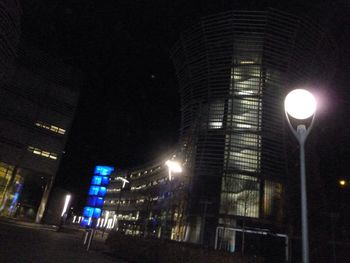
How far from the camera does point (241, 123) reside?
2216cm

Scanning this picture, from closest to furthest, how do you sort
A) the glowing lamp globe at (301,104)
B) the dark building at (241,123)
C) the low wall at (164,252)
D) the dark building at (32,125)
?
the glowing lamp globe at (301,104)
the low wall at (164,252)
the dark building at (241,123)
the dark building at (32,125)

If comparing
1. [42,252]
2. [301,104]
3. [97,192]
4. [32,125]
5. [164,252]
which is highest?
[97,192]

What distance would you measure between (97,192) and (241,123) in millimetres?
109341

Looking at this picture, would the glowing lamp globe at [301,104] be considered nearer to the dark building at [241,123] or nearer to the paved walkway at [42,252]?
the paved walkway at [42,252]

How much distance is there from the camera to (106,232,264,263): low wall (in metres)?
11.3

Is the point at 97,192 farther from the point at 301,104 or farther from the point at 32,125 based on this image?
the point at 301,104

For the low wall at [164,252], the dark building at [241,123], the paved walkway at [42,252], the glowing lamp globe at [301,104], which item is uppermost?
the dark building at [241,123]

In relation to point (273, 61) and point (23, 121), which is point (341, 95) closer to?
point (273, 61)

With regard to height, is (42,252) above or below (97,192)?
below

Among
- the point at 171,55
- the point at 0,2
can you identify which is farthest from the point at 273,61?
the point at 0,2

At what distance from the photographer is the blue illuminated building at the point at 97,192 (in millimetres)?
120312

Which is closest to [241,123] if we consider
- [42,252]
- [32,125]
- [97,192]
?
[42,252]

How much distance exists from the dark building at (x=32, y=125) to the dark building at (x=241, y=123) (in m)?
32.7

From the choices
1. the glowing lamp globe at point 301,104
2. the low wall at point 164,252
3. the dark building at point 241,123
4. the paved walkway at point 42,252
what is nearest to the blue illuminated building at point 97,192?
the paved walkway at point 42,252
